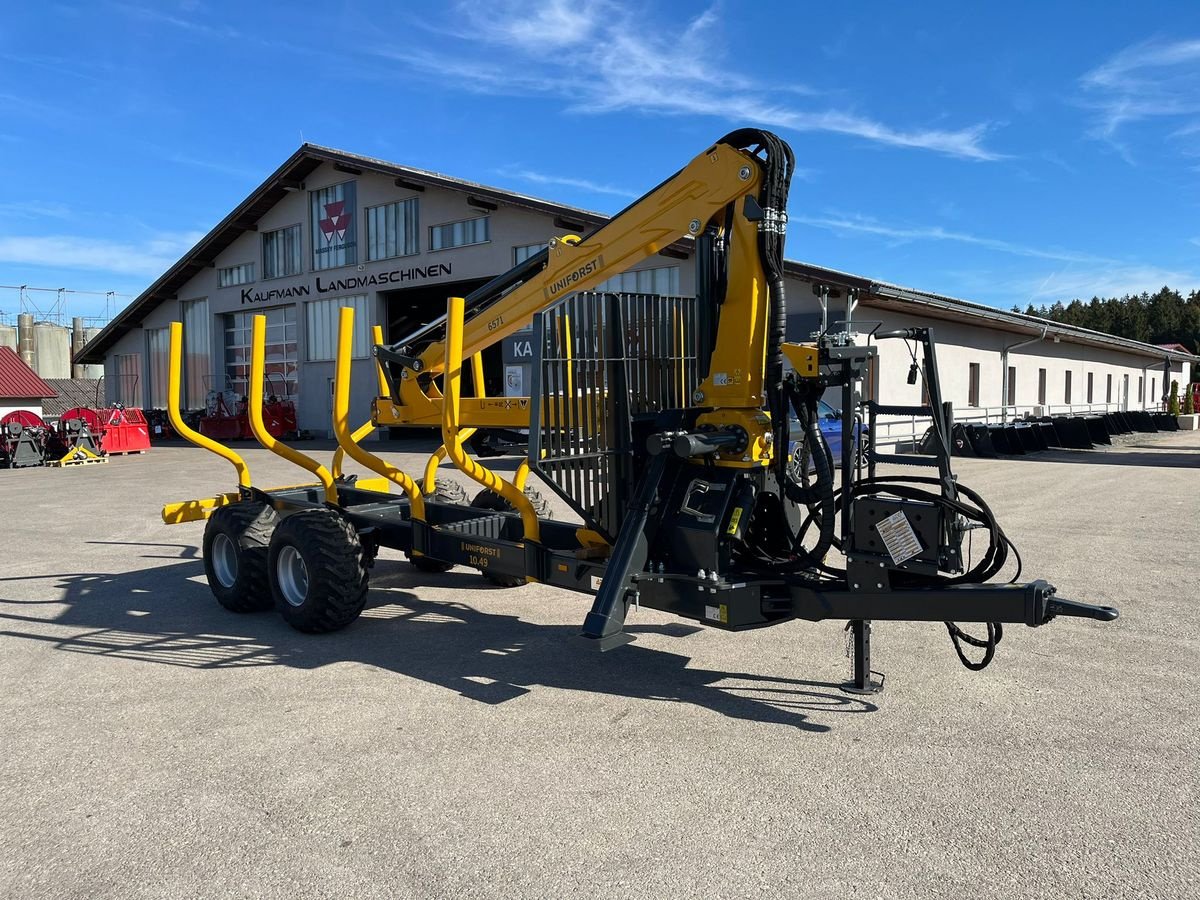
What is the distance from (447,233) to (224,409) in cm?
1192

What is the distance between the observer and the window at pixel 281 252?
109 feet

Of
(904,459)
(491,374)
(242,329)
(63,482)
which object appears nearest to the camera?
(904,459)

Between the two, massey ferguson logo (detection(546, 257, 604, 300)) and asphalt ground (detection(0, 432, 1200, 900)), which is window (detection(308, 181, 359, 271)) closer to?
asphalt ground (detection(0, 432, 1200, 900))

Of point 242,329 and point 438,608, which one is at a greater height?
point 242,329

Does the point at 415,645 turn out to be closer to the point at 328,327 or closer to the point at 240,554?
the point at 240,554

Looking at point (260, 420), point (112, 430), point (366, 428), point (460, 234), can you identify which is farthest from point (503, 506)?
point (112, 430)

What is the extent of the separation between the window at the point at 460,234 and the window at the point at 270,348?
8.08 meters

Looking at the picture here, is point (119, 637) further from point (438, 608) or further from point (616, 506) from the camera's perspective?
point (616, 506)

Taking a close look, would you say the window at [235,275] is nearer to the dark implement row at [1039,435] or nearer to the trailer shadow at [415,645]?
the dark implement row at [1039,435]

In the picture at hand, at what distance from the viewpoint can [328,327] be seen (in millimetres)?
32469

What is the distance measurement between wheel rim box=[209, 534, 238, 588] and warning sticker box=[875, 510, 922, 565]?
4.86 metres

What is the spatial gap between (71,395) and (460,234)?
30726 millimetres

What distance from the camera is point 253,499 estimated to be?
7.61m

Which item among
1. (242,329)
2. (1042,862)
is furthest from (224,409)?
(1042,862)
